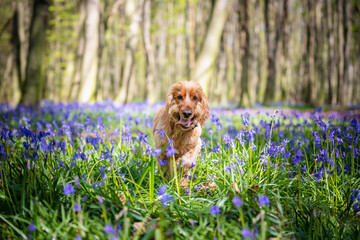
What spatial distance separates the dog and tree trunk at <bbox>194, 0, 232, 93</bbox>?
4325 mm

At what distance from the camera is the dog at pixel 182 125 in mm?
2926

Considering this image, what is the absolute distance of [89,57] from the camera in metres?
11.2

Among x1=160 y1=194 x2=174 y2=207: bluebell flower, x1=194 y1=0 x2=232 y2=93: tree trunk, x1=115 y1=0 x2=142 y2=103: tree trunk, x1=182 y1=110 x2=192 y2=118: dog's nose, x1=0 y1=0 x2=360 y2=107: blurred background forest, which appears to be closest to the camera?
x1=160 y1=194 x2=174 y2=207: bluebell flower

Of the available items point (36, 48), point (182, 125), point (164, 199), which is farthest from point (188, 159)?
point (36, 48)

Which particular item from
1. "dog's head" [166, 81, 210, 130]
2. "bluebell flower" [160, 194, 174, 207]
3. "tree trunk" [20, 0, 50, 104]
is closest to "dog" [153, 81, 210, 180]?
"dog's head" [166, 81, 210, 130]

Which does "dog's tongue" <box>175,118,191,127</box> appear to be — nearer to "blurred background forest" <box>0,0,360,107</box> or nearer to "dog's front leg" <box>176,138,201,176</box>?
"dog's front leg" <box>176,138,201,176</box>

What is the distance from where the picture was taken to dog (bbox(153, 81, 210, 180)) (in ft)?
9.60

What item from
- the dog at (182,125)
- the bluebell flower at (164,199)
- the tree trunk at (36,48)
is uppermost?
the tree trunk at (36,48)

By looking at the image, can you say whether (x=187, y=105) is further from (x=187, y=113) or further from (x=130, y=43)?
(x=130, y=43)

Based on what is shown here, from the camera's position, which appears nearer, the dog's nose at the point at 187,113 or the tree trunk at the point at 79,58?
the dog's nose at the point at 187,113

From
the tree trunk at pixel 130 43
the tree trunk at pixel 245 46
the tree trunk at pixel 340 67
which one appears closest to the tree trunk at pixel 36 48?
the tree trunk at pixel 130 43

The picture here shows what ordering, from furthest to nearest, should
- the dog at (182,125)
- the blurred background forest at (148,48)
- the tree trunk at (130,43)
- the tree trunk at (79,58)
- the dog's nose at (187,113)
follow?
the tree trunk at (130,43), the tree trunk at (79,58), the blurred background forest at (148,48), the dog at (182,125), the dog's nose at (187,113)

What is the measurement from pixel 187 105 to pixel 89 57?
31.9ft

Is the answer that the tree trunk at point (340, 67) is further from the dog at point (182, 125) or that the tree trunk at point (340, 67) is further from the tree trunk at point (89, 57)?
the dog at point (182, 125)
